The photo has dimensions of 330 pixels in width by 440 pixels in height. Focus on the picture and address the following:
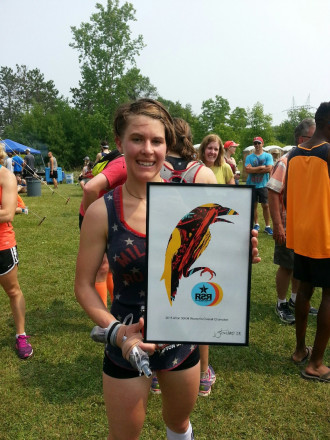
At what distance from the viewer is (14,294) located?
139 inches

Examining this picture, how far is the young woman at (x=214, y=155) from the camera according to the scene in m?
4.90

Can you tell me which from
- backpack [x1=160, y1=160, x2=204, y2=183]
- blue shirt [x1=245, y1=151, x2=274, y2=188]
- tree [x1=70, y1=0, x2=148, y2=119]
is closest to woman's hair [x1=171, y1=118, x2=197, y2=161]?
backpack [x1=160, y1=160, x2=204, y2=183]

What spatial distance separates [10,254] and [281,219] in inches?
116

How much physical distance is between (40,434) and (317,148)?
3.10 metres

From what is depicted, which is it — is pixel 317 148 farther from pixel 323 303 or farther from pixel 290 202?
pixel 323 303

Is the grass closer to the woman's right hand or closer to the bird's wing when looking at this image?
the woman's right hand

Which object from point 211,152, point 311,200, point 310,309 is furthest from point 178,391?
point 211,152

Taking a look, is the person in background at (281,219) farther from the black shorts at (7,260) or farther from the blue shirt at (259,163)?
the blue shirt at (259,163)

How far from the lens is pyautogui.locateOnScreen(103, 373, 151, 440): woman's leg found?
1615mm

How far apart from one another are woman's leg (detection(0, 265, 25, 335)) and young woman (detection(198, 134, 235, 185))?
2.88m

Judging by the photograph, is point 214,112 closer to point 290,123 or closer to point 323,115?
point 290,123

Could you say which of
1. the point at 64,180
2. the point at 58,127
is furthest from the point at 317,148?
the point at 58,127

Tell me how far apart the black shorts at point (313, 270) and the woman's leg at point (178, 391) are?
180cm

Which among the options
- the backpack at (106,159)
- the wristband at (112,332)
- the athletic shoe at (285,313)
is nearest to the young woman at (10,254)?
the backpack at (106,159)
